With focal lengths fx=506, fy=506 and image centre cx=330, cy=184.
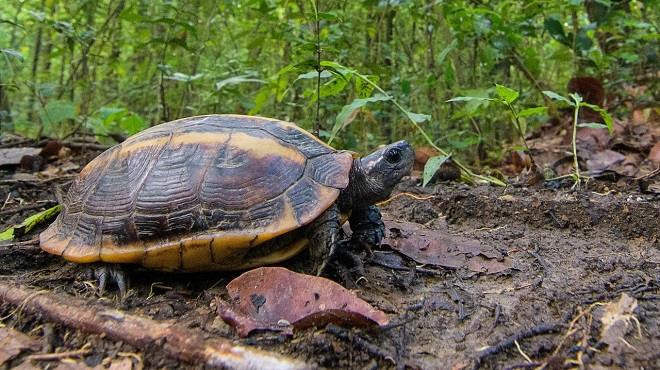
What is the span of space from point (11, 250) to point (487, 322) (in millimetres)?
2373

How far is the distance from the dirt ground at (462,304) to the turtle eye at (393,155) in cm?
49

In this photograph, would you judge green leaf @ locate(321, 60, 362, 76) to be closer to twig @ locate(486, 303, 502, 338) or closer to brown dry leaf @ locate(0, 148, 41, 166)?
twig @ locate(486, 303, 502, 338)

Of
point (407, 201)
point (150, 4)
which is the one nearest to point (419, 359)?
point (407, 201)

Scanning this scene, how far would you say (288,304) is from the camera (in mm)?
1862

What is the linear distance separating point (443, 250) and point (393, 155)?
23.0 inches

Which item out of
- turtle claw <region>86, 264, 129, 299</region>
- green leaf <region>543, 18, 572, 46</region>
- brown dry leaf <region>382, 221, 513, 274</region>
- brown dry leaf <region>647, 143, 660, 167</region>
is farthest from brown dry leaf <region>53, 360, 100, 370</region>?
green leaf <region>543, 18, 572, 46</region>

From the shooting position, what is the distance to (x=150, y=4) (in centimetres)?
548

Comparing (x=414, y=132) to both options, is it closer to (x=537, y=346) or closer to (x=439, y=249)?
(x=439, y=249)

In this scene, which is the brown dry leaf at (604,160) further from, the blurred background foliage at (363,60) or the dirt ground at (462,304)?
the dirt ground at (462,304)

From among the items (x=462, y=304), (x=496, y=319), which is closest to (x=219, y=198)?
(x=462, y=304)

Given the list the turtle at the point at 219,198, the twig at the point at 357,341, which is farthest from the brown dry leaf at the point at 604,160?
the twig at the point at 357,341

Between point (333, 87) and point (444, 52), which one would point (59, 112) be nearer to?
point (333, 87)

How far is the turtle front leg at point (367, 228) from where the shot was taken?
2594 millimetres

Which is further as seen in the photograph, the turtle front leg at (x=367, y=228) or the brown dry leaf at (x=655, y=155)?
the brown dry leaf at (x=655, y=155)
